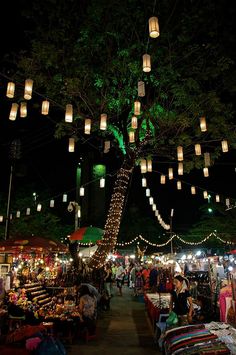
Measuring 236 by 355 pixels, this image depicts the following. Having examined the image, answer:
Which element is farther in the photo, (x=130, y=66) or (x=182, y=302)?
(x=130, y=66)

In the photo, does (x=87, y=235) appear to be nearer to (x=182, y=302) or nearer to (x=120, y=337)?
(x=120, y=337)

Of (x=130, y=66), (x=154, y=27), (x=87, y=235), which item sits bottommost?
(x=87, y=235)

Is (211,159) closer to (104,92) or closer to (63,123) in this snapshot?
(104,92)

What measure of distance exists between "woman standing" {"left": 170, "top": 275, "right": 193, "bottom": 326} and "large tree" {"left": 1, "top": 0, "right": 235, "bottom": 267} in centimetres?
599

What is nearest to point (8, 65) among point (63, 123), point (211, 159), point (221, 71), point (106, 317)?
point (63, 123)

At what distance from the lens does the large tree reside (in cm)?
1254

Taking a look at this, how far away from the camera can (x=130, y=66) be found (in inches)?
489

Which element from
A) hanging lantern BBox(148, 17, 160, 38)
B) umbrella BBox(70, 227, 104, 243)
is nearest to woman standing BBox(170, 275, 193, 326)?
hanging lantern BBox(148, 17, 160, 38)

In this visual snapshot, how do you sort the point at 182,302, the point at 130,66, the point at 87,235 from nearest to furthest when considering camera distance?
1. the point at 182,302
2. the point at 130,66
3. the point at 87,235

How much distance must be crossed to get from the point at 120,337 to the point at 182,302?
3462 mm

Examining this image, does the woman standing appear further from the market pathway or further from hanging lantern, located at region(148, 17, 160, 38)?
hanging lantern, located at region(148, 17, 160, 38)

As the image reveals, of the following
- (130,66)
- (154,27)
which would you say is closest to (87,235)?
(130,66)

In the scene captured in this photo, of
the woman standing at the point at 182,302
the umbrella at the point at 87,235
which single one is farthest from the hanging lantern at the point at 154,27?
the umbrella at the point at 87,235

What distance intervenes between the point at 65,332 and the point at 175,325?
345cm
